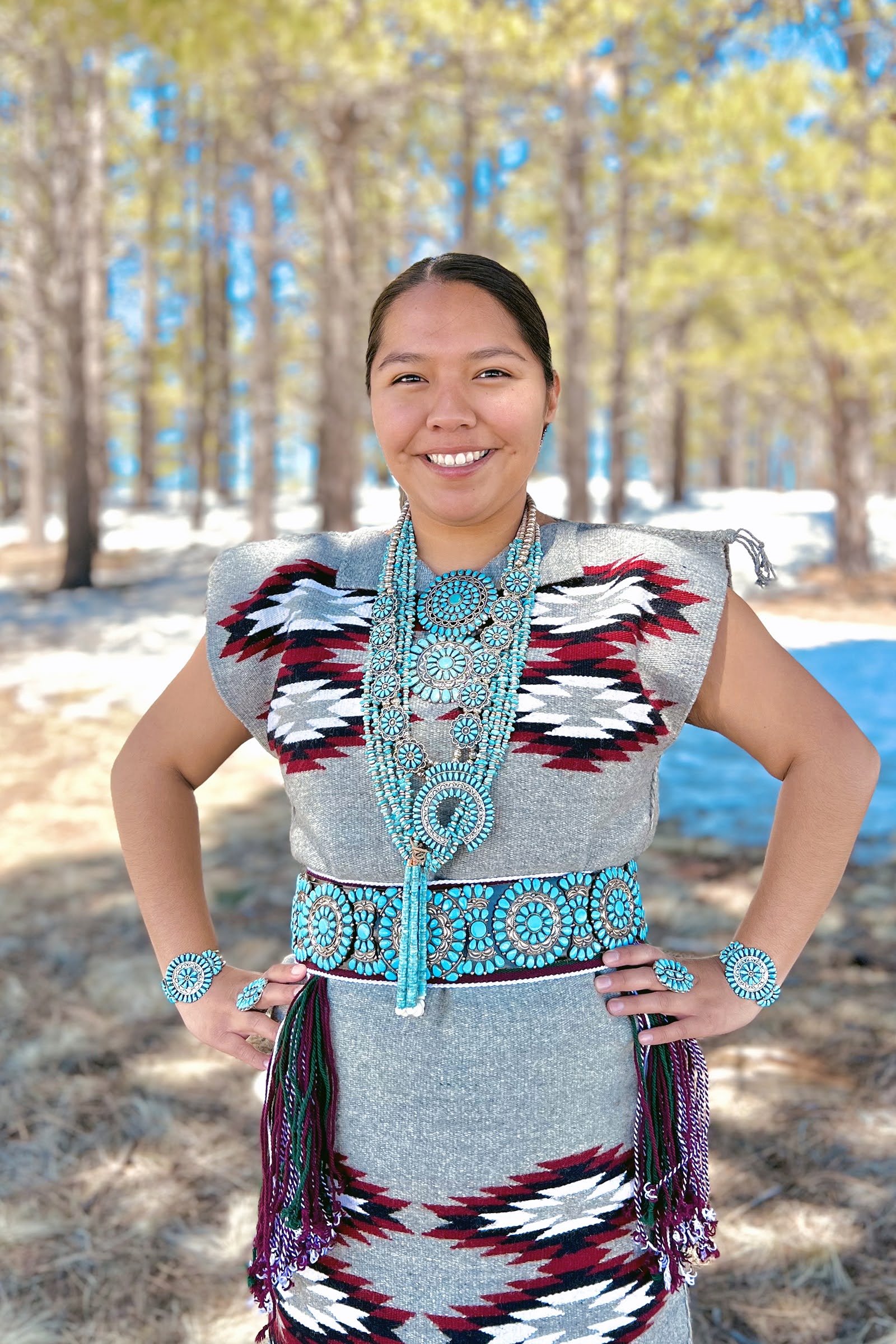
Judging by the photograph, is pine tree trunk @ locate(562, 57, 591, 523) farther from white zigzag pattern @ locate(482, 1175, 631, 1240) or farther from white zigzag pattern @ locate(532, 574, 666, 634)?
white zigzag pattern @ locate(482, 1175, 631, 1240)

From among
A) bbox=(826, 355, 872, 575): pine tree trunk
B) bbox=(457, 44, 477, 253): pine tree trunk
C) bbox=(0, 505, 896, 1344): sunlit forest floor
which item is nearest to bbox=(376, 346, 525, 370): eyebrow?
bbox=(0, 505, 896, 1344): sunlit forest floor

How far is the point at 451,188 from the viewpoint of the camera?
70.9ft

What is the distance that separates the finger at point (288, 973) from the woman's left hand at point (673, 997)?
1.31ft

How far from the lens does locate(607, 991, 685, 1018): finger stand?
141 cm

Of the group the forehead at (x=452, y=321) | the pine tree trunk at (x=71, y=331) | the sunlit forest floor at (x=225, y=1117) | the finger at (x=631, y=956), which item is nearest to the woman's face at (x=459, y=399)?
the forehead at (x=452, y=321)

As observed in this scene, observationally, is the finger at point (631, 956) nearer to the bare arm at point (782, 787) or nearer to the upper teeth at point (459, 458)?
the bare arm at point (782, 787)

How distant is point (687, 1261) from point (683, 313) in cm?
1808

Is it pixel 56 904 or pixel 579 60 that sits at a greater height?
pixel 579 60

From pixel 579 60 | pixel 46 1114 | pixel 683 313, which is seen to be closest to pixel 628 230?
pixel 683 313

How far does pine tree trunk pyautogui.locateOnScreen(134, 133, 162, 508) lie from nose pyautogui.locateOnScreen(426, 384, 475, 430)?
68.3 feet

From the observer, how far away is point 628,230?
16.4 metres

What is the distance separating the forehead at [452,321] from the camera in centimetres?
145

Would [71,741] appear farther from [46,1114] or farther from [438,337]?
[438,337]

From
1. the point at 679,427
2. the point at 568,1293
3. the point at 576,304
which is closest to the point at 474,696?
the point at 568,1293
